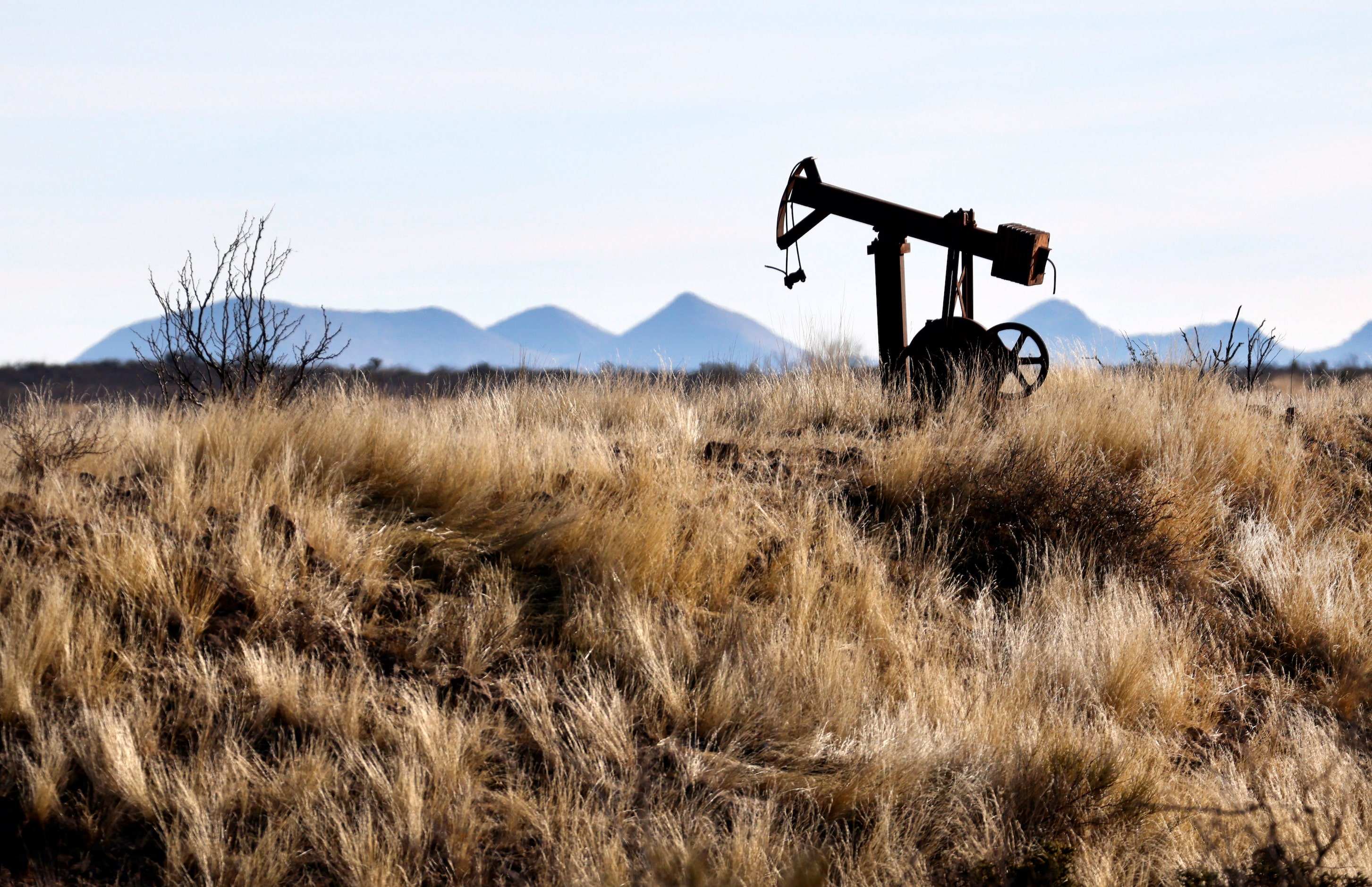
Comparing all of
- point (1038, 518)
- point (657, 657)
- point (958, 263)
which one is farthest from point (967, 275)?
point (657, 657)

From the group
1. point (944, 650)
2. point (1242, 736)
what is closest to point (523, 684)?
point (944, 650)

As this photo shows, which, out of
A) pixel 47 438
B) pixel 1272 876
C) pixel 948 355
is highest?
pixel 948 355

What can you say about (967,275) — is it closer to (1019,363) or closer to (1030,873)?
(1019,363)

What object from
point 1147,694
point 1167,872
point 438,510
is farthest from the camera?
point 438,510

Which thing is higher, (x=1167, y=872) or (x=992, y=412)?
(x=992, y=412)

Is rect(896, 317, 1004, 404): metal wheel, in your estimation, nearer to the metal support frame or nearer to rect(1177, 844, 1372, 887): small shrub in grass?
the metal support frame

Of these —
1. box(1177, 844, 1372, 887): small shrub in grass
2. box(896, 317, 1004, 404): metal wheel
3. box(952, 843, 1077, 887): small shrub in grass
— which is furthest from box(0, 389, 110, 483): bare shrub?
box(896, 317, 1004, 404): metal wheel

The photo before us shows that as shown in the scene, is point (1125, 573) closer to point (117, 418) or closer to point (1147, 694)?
point (1147, 694)

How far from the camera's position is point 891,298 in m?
9.16

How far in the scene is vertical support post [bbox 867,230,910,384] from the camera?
906 centimetres

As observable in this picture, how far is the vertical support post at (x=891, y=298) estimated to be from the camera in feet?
29.7

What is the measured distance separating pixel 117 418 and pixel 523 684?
4.18 meters

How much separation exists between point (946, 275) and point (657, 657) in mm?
5458

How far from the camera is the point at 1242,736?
4961mm
